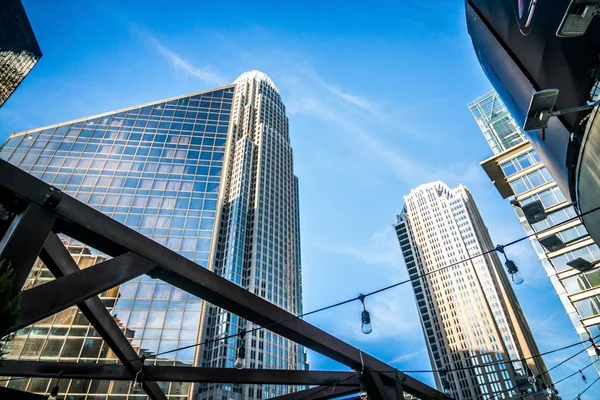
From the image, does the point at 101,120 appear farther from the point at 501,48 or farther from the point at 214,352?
the point at 501,48

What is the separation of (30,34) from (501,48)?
113 m

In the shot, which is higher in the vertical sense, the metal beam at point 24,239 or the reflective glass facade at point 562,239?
the reflective glass facade at point 562,239

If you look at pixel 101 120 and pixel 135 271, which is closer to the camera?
pixel 135 271

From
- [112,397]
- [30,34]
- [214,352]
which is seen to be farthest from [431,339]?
[30,34]

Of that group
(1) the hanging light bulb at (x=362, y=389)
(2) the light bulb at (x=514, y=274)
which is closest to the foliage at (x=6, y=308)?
(1) the hanging light bulb at (x=362, y=389)

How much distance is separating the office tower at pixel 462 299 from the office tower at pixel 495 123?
129 ft

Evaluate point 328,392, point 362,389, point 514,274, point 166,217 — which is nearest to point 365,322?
point 362,389

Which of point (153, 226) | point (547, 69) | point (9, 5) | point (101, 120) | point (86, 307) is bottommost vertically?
point (86, 307)

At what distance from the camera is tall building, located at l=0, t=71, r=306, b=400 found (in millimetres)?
27844

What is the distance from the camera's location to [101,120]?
154 feet

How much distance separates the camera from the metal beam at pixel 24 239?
2916 mm

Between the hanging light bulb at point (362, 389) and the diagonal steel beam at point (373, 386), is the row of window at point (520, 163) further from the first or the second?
the hanging light bulb at point (362, 389)

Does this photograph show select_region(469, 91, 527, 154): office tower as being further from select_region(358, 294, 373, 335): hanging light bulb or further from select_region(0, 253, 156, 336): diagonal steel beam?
select_region(0, 253, 156, 336): diagonal steel beam

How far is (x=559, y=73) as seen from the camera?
6.15 metres
